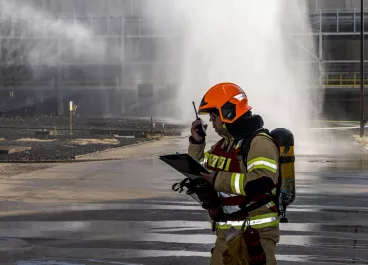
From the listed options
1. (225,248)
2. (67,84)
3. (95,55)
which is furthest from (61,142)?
(67,84)

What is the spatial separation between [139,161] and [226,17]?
37.6 m

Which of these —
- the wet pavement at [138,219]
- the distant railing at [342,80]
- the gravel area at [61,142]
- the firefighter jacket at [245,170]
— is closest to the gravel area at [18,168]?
the wet pavement at [138,219]

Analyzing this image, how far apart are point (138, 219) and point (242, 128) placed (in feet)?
26.0

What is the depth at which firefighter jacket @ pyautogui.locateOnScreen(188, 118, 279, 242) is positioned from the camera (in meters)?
5.36

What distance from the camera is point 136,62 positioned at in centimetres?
8138

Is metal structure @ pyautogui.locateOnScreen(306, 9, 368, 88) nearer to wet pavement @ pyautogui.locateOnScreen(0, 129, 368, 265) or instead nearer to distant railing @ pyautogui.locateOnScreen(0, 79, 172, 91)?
distant railing @ pyautogui.locateOnScreen(0, 79, 172, 91)

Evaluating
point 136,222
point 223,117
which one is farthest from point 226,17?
point 223,117

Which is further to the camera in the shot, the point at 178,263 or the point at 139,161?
the point at 139,161

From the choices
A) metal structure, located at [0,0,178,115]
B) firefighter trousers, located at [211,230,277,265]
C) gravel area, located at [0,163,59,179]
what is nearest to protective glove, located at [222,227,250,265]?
firefighter trousers, located at [211,230,277,265]

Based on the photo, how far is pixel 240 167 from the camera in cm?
563

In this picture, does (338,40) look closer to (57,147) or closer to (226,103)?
(57,147)

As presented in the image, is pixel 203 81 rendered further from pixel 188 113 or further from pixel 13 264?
pixel 13 264

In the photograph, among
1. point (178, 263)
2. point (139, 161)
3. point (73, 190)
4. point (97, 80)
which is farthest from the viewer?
point (97, 80)

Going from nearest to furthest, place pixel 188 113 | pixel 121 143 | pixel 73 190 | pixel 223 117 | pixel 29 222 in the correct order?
pixel 223 117 → pixel 29 222 → pixel 73 190 → pixel 121 143 → pixel 188 113
